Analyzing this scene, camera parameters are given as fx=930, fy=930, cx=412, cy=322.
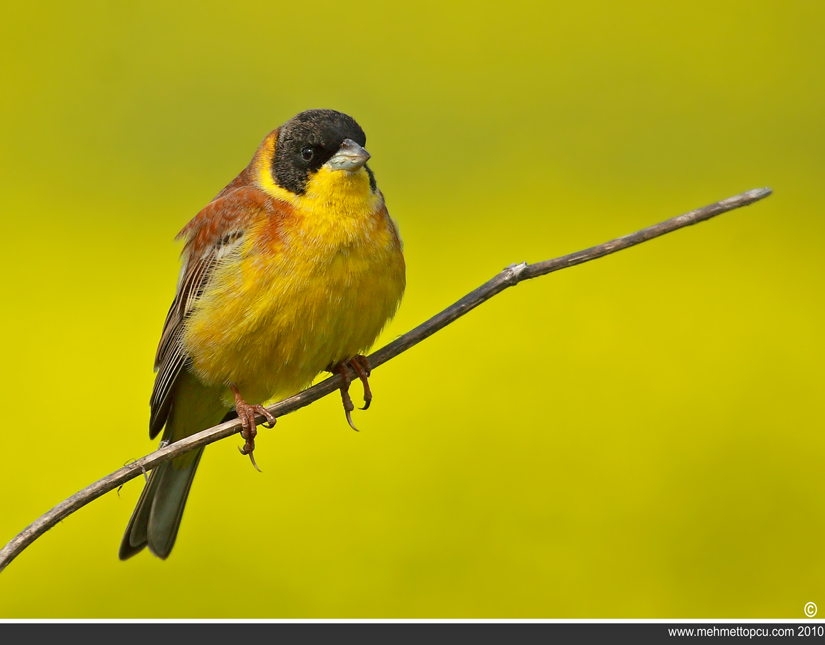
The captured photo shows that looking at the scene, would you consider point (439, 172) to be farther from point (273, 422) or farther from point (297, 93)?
point (273, 422)

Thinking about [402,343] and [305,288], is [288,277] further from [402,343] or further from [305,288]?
[402,343]

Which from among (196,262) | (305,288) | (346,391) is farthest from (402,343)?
(196,262)

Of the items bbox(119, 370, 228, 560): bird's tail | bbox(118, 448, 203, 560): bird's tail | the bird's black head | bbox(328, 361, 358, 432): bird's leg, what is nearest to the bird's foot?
bbox(328, 361, 358, 432): bird's leg

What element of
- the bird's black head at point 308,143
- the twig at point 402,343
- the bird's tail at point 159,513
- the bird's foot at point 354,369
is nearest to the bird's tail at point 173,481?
the bird's tail at point 159,513

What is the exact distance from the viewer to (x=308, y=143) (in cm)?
348

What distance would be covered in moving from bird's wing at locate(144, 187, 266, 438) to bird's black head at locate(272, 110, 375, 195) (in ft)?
0.51

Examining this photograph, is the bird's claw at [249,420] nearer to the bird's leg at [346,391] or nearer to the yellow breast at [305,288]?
the yellow breast at [305,288]

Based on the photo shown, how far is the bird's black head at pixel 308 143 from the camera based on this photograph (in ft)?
11.2

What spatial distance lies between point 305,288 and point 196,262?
633 millimetres

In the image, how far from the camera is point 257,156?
3846 mm

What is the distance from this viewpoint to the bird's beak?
333 cm

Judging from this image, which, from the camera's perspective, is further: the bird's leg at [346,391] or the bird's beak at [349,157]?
the bird's leg at [346,391]

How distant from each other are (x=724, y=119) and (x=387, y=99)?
303cm
